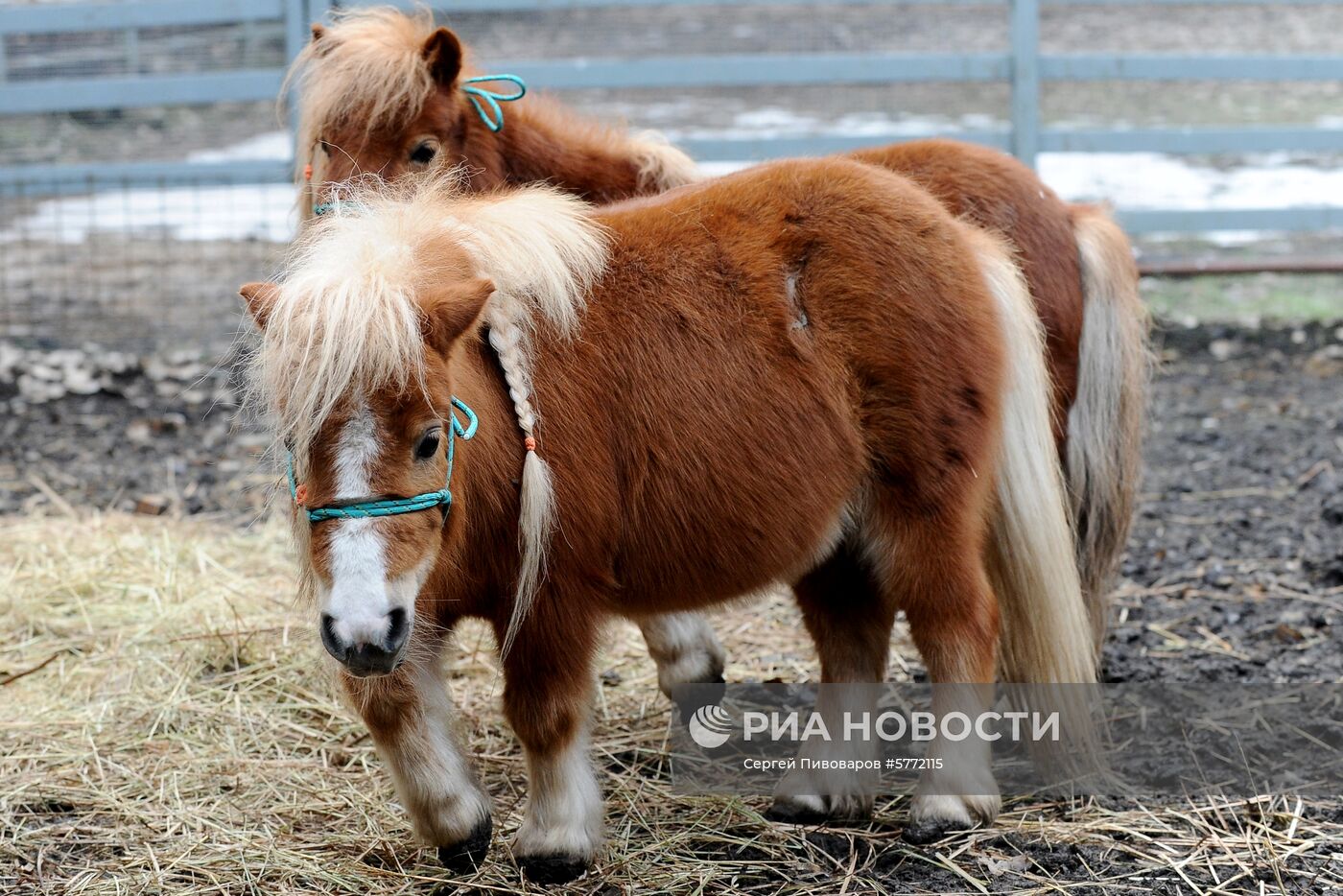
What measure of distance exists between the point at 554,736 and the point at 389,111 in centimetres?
204

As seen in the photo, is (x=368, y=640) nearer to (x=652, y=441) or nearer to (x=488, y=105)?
(x=652, y=441)

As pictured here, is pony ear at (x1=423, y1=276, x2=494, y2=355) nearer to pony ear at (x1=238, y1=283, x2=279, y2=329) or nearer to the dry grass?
pony ear at (x1=238, y1=283, x2=279, y2=329)

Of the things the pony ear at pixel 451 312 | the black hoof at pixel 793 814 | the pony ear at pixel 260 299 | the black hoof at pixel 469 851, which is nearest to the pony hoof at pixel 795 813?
the black hoof at pixel 793 814

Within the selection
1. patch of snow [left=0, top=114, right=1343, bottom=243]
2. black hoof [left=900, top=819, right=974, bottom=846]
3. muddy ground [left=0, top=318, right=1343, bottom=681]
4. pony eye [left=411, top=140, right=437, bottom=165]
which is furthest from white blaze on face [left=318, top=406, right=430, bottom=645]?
patch of snow [left=0, top=114, right=1343, bottom=243]

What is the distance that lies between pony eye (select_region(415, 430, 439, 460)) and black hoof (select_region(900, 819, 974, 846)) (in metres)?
1.48

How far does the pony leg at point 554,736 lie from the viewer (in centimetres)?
271

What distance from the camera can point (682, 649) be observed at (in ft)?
12.3

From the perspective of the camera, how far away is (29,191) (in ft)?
26.7

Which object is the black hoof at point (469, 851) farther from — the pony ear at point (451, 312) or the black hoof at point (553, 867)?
the pony ear at point (451, 312)

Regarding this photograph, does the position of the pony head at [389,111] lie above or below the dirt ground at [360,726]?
above

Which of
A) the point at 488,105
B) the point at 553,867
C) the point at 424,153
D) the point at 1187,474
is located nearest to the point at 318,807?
the point at 553,867

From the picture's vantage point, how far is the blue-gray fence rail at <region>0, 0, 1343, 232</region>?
299 inches

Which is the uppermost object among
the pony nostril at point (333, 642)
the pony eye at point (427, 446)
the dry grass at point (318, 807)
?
the pony eye at point (427, 446)

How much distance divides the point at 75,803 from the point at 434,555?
149 cm
